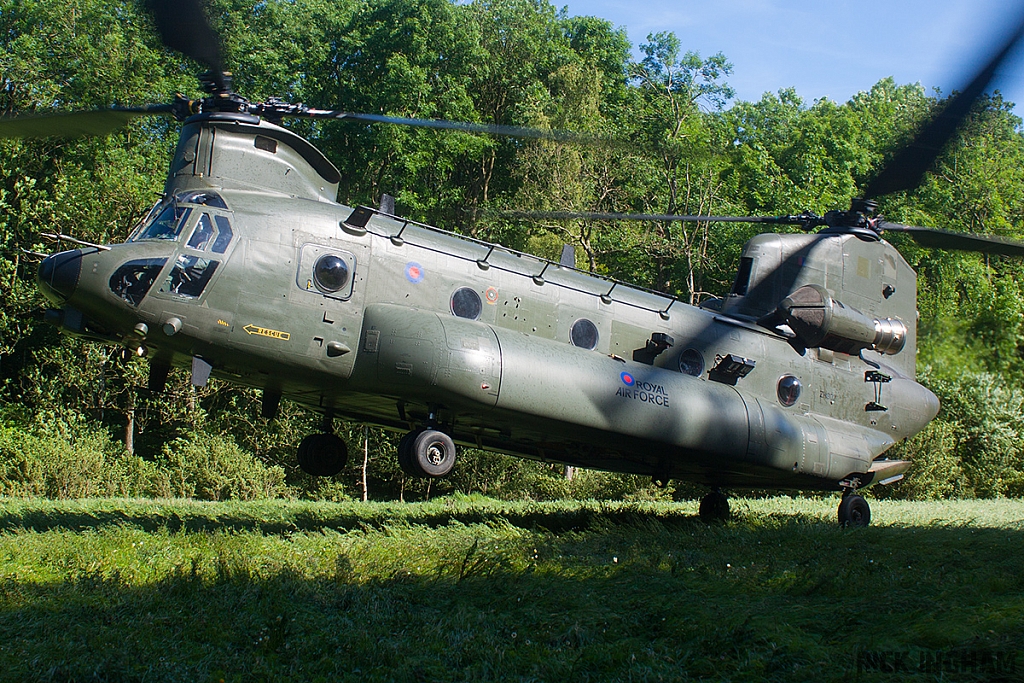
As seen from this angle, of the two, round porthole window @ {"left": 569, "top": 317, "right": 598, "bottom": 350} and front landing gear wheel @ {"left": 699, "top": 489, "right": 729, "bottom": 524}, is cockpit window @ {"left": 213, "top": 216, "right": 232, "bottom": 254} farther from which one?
front landing gear wheel @ {"left": 699, "top": 489, "right": 729, "bottom": 524}

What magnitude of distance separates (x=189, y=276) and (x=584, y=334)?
499cm

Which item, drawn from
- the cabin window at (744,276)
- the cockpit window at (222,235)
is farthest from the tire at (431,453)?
the cabin window at (744,276)

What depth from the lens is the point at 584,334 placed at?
11.9m

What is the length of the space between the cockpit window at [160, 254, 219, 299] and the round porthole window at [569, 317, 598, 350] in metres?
4.57

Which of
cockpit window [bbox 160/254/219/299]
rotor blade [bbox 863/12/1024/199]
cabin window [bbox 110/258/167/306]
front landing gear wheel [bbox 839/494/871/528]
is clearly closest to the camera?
rotor blade [bbox 863/12/1024/199]

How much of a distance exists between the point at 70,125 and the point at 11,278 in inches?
556

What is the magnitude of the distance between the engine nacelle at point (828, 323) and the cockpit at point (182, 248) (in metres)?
8.52

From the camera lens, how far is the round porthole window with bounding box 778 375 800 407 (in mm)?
13562

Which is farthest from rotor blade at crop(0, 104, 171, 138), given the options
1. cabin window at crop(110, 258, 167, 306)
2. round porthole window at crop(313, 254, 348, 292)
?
round porthole window at crop(313, 254, 348, 292)

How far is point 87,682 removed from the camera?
17.7 ft

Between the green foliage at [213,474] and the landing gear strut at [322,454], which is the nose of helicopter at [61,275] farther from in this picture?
the green foliage at [213,474]

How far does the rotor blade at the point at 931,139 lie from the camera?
7.27 meters

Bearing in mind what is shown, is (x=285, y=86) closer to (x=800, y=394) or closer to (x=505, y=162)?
(x=505, y=162)

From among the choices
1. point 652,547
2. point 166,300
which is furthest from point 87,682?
point 652,547
